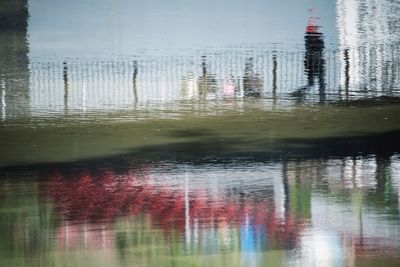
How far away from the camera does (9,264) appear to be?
9914mm

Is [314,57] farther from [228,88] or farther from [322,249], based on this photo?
[322,249]

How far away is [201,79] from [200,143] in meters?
6.50

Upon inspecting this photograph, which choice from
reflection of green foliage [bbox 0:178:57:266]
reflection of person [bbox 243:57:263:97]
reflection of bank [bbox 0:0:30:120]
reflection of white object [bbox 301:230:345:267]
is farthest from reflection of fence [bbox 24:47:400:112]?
reflection of white object [bbox 301:230:345:267]

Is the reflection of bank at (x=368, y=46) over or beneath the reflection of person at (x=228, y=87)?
over

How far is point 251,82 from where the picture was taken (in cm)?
2269

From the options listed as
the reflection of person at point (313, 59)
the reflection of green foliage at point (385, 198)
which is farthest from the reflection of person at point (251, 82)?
the reflection of green foliage at point (385, 198)

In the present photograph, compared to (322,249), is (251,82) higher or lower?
higher

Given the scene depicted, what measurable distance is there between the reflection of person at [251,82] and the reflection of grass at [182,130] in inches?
68.3

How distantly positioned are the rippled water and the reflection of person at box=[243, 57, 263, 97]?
0.28 ft

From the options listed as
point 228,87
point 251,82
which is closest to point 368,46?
point 251,82

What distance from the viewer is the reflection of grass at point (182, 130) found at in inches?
639

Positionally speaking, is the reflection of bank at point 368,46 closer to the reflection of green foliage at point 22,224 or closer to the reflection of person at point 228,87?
the reflection of person at point 228,87

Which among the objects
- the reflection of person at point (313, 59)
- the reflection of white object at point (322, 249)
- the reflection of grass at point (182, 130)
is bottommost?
the reflection of white object at point (322, 249)

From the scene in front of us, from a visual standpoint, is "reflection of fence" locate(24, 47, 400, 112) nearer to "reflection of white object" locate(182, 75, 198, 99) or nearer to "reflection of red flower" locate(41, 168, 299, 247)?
"reflection of white object" locate(182, 75, 198, 99)
